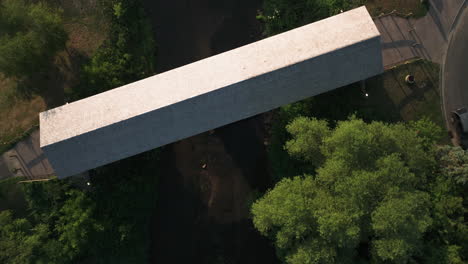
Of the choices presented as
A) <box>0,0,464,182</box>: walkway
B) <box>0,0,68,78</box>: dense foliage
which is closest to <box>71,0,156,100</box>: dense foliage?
<box>0,0,68,78</box>: dense foliage

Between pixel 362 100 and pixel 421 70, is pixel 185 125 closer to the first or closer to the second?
pixel 362 100

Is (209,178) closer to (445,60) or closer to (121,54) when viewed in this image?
(121,54)

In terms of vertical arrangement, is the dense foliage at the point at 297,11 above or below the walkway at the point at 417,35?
above

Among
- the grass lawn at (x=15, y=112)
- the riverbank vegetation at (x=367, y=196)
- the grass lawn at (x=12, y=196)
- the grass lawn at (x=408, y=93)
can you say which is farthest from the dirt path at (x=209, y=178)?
the grass lawn at (x=12, y=196)

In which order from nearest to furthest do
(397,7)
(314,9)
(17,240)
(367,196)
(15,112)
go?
(367,196), (17,240), (314,9), (397,7), (15,112)

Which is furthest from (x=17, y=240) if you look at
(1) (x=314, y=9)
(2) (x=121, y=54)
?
(1) (x=314, y=9)

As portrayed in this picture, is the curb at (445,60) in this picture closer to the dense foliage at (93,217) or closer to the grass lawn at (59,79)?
the dense foliage at (93,217)
